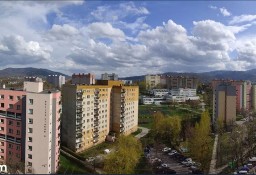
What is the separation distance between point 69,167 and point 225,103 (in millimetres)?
18196

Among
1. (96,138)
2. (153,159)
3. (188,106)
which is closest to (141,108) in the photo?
(188,106)

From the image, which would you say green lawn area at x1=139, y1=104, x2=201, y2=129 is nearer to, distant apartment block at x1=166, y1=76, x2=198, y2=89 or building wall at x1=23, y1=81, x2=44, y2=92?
building wall at x1=23, y1=81, x2=44, y2=92

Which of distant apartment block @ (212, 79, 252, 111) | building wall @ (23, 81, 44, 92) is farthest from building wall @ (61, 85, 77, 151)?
distant apartment block @ (212, 79, 252, 111)

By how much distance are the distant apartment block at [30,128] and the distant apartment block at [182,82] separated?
47.3 meters

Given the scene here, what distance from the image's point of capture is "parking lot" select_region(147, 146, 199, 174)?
675 inches

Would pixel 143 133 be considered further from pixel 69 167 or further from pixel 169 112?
pixel 169 112

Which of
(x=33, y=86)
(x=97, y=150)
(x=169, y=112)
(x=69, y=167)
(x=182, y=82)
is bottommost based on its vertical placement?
(x=69, y=167)

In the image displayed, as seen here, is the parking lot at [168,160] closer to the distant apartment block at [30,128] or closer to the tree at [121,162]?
the tree at [121,162]

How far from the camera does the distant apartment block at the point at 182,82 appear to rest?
59781mm

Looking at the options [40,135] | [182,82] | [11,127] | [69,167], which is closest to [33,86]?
[11,127]

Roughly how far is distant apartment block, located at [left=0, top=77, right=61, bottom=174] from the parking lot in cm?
597

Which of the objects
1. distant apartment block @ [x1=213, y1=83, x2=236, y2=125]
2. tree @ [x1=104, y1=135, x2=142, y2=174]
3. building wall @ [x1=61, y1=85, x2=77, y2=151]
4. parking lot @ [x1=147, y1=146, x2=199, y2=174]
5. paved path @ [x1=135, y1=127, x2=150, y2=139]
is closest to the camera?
tree @ [x1=104, y1=135, x2=142, y2=174]

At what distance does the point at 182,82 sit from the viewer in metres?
61.0

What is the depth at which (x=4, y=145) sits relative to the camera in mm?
15281
